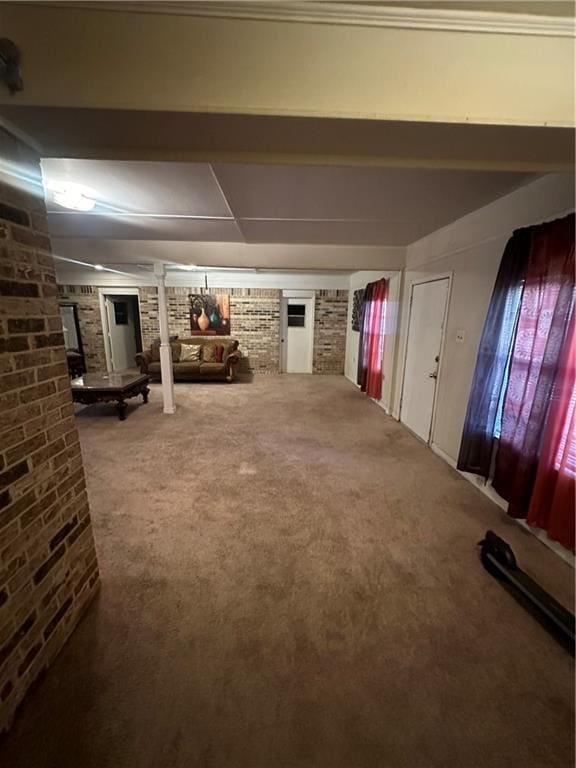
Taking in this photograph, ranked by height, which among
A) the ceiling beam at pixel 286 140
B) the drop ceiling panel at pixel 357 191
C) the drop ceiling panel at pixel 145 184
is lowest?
the ceiling beam at pixel 286 140

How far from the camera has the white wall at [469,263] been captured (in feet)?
6.50

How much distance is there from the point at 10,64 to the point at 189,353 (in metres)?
5.86

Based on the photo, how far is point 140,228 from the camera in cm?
320

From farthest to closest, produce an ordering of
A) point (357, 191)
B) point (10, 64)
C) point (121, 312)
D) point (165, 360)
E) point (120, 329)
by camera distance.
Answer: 1. point (121, 312)
2. point (120, 329)
3. point (165, 360)
4. point (357, 191)
5. point (10, 64)

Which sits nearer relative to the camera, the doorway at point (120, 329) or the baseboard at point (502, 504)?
the baseboard at point (502, 504)

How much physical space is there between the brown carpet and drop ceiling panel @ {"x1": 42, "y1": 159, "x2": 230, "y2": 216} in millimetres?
2292

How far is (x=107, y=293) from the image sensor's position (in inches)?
275

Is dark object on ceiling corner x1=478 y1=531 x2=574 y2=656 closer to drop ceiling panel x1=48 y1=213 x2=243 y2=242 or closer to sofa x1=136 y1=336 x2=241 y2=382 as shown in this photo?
drop ceiling panel x1=48 y1=213 x2=243 y2=242

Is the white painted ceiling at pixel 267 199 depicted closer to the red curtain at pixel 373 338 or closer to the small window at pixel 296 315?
the red curtain at pixel 373 338

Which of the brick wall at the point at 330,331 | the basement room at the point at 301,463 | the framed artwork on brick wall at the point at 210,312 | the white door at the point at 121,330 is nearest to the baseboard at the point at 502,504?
the basement room at the point at 301,463

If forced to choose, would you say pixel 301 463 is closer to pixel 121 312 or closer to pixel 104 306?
pixel 104 306

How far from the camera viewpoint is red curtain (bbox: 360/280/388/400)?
480 centimetres

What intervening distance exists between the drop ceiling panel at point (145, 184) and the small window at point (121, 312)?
578cm

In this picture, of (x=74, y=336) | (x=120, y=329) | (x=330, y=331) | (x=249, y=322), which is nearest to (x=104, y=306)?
(x=120, y=329)
